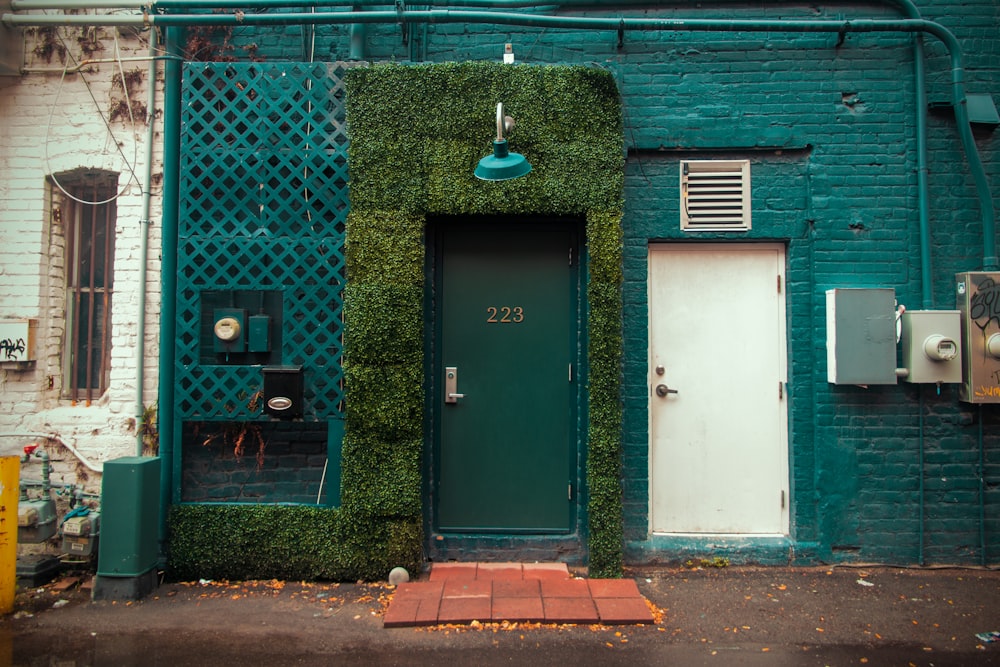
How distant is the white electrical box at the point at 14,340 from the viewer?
4789mm

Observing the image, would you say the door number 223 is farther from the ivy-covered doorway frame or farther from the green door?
the ivy-covered doorway frame

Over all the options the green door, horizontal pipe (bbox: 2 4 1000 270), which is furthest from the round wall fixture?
horizontal pipe (bbox: 2 4 1000 270)

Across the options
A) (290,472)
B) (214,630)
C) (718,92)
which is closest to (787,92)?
(718,92)

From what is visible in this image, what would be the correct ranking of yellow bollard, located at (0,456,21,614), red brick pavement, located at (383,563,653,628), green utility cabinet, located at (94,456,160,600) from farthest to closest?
green utility cabinet, located at (94,456,160,600) < yellow bollard, located at (0,456,21,614) < red brick pavement, located at (383,563,653,628)

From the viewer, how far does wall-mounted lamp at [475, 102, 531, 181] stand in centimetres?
389

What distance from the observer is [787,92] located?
192 inches

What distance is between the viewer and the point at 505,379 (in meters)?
4.77

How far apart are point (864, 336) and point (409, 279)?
338cm

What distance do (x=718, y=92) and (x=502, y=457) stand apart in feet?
10.9

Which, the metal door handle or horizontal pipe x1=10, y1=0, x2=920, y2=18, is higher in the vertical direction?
horizontal pipe x1=10, y1=0, x2=920, y2=18

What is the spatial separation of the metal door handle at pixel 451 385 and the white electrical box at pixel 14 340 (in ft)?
10.7

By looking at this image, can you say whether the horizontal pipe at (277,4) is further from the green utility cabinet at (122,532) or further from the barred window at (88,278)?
the green utility cabinet at (122,532)

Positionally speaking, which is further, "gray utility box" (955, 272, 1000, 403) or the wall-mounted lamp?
"gray utility box" (955, 272, 1000, 403)

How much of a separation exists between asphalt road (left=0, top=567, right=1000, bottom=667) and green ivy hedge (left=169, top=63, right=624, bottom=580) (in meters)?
0.31
